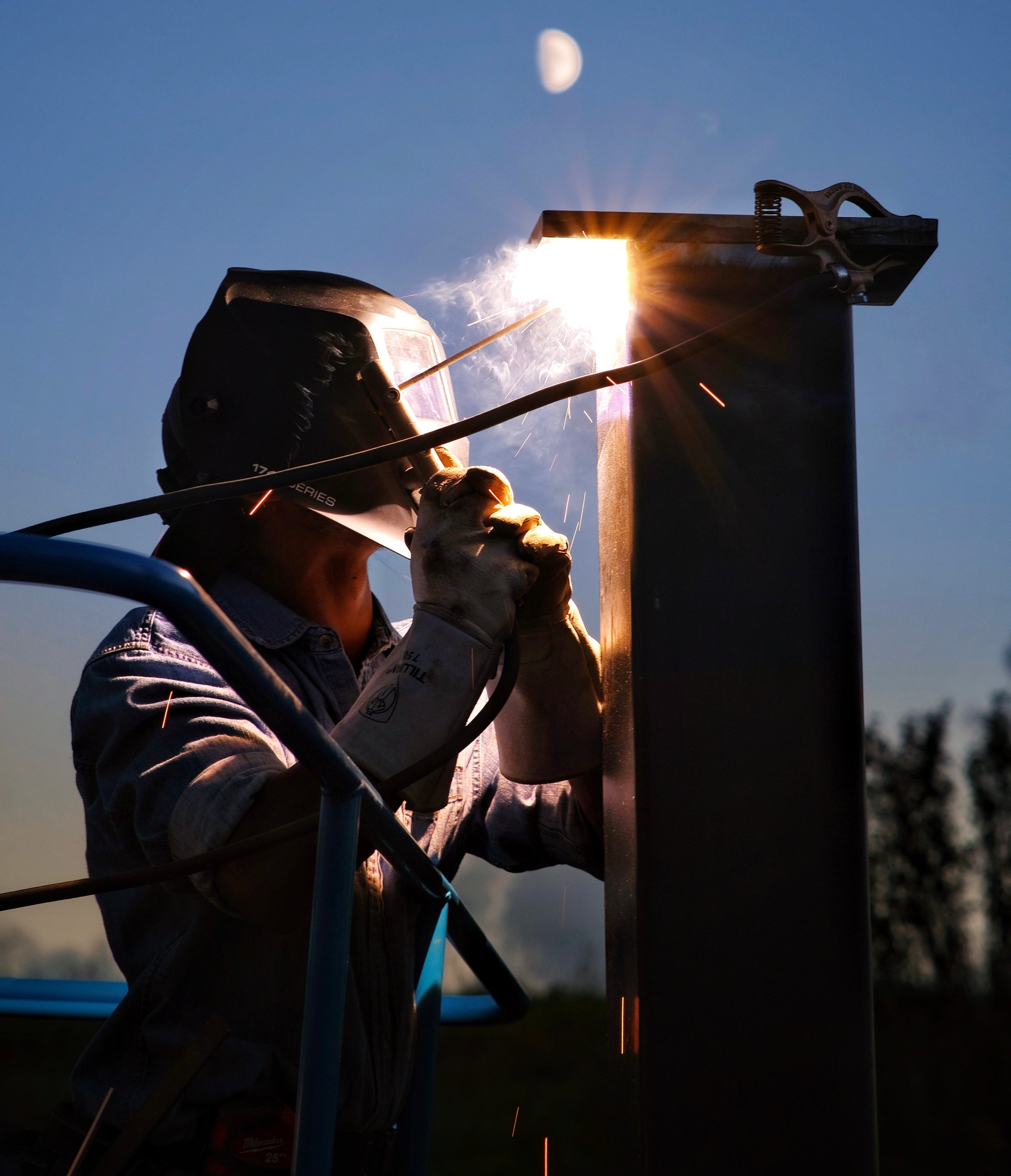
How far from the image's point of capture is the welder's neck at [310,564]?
1.76 metres

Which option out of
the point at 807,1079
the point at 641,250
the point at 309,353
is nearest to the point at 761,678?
the point at 807,1079

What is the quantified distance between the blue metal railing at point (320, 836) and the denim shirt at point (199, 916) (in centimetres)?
8

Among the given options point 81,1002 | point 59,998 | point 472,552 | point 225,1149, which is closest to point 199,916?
point 225,1149

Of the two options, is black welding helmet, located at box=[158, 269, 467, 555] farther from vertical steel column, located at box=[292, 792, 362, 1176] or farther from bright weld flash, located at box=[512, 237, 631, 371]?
vertical steel column, located at box=[292, 792, 362, 1176]

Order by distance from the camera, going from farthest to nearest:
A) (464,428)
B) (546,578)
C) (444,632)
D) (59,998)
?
(59,998)
(546,578)
(444,632)
(464,428)

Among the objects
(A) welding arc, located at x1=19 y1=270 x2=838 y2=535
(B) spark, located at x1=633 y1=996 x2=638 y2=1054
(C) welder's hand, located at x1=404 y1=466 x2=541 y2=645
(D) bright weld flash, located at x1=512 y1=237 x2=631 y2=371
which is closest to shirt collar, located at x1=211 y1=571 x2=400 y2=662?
(C) welder's hand, located at x1=404 y1=466 x2=541 y2=645

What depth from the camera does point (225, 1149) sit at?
1319mm

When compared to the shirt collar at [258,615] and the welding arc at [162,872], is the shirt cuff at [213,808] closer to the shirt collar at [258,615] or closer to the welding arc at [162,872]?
the welding arc at [162,872]

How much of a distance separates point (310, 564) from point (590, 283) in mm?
813

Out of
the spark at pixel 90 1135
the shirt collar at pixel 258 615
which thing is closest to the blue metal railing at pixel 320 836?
the spark at pixel 90 1135

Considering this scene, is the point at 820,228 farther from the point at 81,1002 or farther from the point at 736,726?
the point at 81,1002

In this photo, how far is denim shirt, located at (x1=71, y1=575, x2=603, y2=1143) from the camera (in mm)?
1322

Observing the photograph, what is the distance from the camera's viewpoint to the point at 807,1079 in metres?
0.97

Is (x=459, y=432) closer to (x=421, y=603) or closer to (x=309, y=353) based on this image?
(x=421, y=603)
